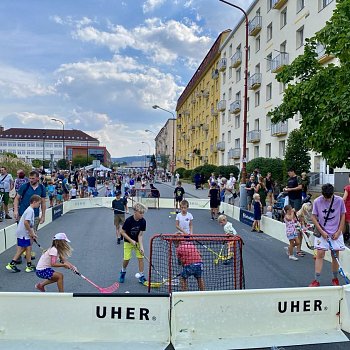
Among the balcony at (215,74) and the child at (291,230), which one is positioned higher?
the balcony at (215,74)

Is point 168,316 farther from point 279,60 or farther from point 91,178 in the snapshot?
point 279,60

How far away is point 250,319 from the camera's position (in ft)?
13.9

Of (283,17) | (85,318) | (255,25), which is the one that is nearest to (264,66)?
(255,25)

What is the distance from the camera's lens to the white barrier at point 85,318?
409cm

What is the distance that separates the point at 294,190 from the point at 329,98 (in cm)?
351

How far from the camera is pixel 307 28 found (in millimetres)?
26453

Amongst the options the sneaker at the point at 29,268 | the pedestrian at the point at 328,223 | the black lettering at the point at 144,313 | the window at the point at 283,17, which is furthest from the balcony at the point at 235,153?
the black lettering at the point at 144,313

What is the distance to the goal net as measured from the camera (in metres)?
5.29

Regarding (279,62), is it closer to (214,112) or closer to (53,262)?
(214,112)

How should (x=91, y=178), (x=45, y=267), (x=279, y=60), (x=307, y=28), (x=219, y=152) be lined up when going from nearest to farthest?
(x=45, y=267), (x=91, y=178), (x=307, y=28), (x=279, y=60), (x=219, y=152)

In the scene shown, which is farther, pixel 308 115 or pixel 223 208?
pixel 223 208

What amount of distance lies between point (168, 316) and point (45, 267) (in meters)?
2.05

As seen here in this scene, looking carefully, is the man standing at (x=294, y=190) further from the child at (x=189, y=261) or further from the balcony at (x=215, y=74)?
the balcony at (x=215, y=74)

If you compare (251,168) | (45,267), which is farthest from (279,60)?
(45,267)
